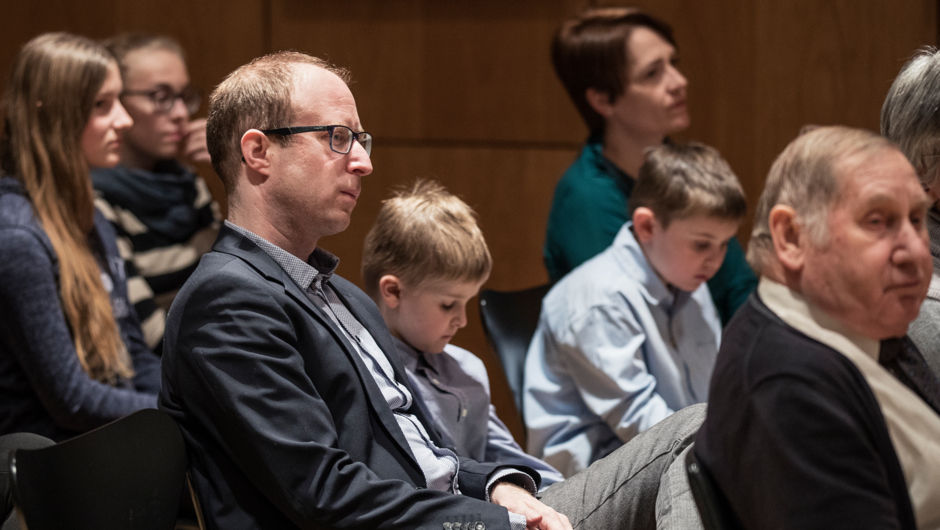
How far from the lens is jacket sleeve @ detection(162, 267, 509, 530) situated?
1351 millimetres

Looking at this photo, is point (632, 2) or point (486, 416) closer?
point (486, 416)

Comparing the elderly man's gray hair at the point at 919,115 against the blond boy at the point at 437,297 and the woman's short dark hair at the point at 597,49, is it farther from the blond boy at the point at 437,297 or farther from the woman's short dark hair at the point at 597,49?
the woman's short dark hair at the point at 597,49

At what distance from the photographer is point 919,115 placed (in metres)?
1.61

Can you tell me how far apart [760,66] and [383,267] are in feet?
7.04

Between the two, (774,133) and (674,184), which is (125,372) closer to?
(674,184)

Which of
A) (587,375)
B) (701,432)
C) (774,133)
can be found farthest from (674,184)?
(774,133)

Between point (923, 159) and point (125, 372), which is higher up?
point (923, 159)

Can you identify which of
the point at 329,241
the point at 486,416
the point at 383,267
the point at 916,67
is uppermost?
the point at 916,67

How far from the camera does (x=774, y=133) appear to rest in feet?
11.7

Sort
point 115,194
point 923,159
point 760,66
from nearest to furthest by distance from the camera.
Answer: point 923,159, point 115,194, point 760,66

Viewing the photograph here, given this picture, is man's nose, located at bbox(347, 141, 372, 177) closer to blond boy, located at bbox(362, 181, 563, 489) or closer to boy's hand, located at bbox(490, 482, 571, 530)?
blond boy, located at bbox(362, 181, 563, 489)

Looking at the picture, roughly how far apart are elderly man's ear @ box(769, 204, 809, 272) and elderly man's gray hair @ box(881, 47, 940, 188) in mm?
597

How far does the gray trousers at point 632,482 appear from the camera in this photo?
157 cm

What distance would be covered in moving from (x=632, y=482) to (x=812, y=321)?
60 cm
